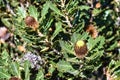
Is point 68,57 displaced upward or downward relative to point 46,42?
downward

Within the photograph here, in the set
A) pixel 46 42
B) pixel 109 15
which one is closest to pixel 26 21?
pixel 46 42

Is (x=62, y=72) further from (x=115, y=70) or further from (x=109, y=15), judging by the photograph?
(x=109, y=15)

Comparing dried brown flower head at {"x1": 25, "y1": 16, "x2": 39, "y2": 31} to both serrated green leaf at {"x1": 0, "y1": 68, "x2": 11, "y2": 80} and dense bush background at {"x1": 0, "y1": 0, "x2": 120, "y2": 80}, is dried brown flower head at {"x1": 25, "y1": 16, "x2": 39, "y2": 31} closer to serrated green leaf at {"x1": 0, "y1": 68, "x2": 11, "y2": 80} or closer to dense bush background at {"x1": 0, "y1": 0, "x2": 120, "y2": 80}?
dense bush background at {"x1": 0, "y1": 0, "x2": 120, "y2": 80}

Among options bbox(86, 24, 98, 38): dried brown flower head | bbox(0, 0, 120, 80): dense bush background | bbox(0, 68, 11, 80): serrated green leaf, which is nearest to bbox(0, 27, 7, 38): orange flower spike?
bbox(0, 0, 120, 80): dense bush background

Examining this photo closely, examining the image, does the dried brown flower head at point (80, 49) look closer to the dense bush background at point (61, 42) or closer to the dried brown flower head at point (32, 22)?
the dense bush background at point (61, 42)

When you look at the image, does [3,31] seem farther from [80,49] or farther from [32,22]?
[80,49]

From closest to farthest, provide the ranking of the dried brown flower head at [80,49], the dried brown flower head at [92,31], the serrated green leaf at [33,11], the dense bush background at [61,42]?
1. the dried brown flower head at [80,49]
2. the dense bush background at [61,42]
3. the serrated green leaf at [33,11]
4. the dried brown flower head at [92,31]

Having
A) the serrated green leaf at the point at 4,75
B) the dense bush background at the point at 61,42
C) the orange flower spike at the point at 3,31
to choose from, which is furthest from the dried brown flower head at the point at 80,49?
the orange flower spike at the point at 3,31
